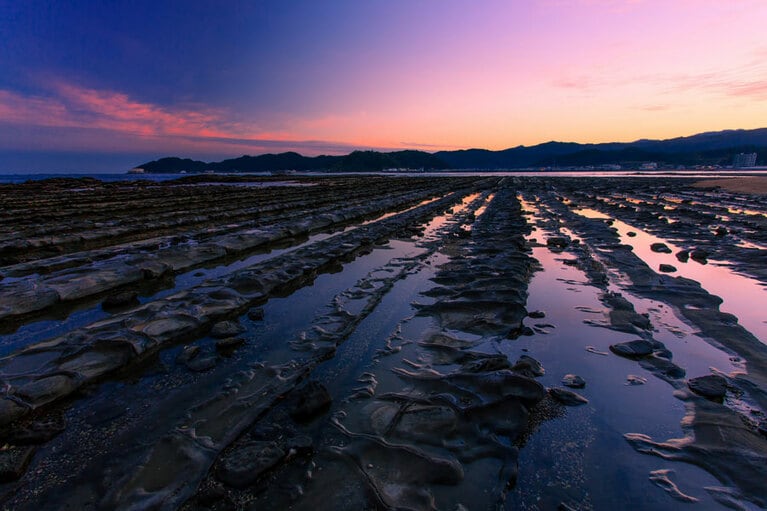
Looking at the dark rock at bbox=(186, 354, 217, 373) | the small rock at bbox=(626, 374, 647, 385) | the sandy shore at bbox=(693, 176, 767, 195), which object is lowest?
the small rock at bbox=(626, 374, 647, 385)

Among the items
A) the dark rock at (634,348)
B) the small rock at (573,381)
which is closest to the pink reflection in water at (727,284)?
the dark rock at (634,348)

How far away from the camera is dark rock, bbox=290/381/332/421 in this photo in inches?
116

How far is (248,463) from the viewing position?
2.42 m

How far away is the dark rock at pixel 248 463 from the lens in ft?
7.60

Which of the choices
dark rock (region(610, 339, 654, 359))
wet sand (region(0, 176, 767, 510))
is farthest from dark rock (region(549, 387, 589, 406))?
dark rock (region(610, 339, 654, 359))

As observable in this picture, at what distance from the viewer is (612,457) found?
8.36 ft

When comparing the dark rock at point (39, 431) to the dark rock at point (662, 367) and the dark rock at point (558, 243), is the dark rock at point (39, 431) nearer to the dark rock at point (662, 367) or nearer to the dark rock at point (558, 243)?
the dark rock at point (662, 367)

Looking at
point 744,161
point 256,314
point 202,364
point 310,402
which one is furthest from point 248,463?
point 744,161

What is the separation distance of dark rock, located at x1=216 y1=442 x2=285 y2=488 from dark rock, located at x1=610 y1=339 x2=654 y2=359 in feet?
12.2

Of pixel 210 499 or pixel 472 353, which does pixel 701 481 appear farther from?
pixel 210 499

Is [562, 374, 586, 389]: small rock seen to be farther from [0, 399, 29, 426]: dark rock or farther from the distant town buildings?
the distant town buildings

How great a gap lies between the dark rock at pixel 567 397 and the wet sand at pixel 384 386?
0.02 m

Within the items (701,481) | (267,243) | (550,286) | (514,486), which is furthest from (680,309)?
(267,243)

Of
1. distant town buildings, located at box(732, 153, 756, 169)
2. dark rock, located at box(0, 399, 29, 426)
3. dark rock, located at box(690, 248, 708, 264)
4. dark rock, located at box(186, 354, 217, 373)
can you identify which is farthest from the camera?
distant town buildings, located at box(732, 153, 756, 169)
